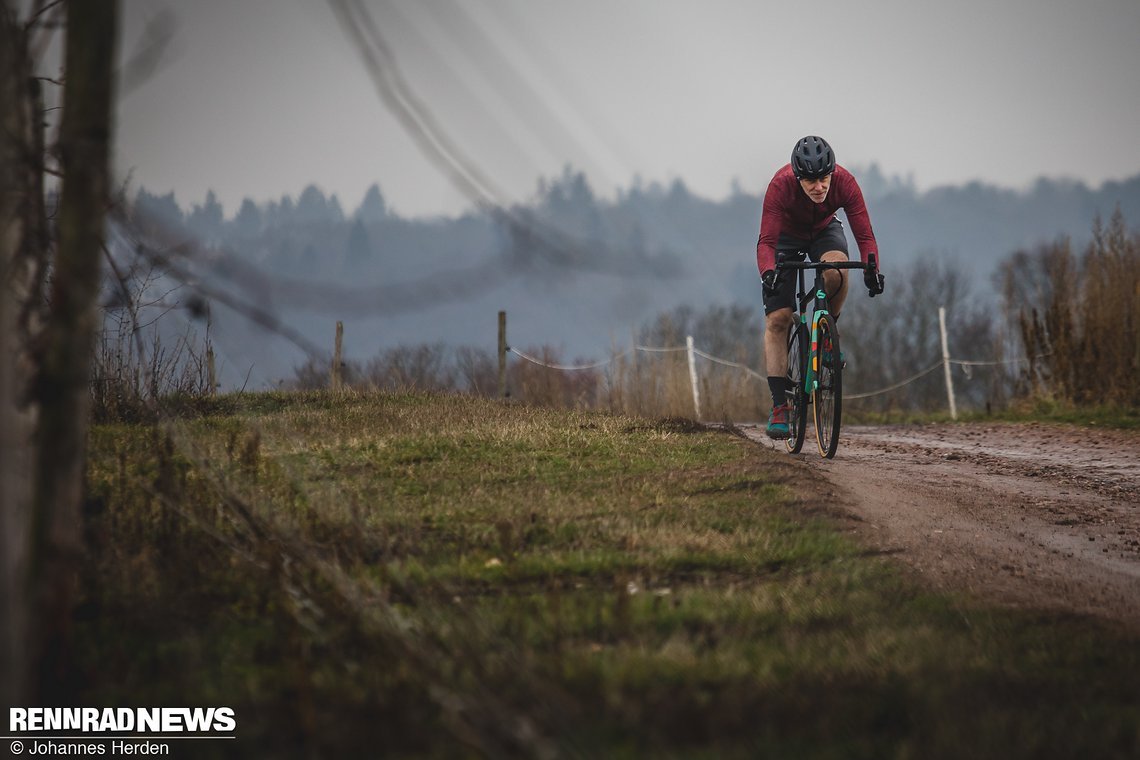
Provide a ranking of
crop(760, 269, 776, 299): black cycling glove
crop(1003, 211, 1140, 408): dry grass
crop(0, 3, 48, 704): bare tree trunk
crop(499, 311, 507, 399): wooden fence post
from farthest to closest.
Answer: crop(499, 311, 507, 399): wooden fence post → crop(1003, 211, 1140, 408): dry grass → crop(760, 269, 776, 299): black cycling glove → crop(0, 3, 48, 704): bare tree trunk

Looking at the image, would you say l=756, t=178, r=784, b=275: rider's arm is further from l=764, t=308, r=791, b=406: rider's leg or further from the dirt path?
the dirt path

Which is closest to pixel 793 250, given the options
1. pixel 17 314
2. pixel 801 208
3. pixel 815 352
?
pixel 801 208

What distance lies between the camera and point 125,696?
3361mm

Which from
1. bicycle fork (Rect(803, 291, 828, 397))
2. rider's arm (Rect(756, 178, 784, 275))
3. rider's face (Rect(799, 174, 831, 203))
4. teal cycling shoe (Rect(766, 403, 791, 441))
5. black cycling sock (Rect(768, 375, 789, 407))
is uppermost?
rider's face (Rect(799, 174, 831, 203))

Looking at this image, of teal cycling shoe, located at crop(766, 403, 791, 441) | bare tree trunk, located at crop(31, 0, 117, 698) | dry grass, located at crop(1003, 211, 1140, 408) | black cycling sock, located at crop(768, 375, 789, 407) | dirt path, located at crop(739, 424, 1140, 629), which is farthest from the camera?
dry grass, located at crop(1003, 211, 1140, 408)

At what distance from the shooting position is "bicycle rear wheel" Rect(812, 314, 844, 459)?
793cm

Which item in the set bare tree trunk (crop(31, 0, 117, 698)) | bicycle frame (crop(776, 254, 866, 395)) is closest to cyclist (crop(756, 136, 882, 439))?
bicycle frame (crop(776, 254, 866, 395))

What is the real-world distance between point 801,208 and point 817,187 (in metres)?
0.30

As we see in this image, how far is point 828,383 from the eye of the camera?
8195mm

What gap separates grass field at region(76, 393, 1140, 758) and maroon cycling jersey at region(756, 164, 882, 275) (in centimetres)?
218

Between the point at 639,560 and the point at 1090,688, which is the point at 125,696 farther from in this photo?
the point at 1090,688

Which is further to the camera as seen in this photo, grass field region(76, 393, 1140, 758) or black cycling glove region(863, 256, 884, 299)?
black cycling glove region(863, 256, 884, 299)

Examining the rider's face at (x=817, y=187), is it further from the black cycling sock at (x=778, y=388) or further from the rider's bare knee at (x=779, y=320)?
the black cycling sock at (x=778, y=388)

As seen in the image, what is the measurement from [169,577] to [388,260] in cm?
17945
